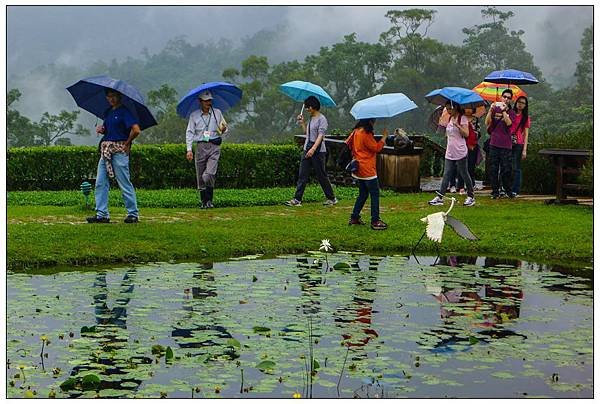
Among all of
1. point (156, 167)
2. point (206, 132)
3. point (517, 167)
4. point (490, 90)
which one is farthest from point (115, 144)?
point (490, 90)

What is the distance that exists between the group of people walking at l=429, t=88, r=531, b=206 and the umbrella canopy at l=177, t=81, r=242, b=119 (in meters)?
3.24

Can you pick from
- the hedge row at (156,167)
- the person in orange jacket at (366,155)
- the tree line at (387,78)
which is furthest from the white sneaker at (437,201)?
the tree line at (387,78)

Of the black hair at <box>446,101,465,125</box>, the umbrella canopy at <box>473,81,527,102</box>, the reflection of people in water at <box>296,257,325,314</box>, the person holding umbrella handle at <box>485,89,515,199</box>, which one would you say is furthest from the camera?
the umbrella canopy at <box>473,81,527,102</box>

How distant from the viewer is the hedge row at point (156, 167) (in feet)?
75.3

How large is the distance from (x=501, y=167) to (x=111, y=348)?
11.5 metres

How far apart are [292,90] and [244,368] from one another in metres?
11.2

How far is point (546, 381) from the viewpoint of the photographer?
7.26 m

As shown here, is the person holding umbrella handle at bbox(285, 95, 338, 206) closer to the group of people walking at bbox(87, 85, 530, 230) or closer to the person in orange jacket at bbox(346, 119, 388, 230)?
the group of people walking at bbox(87, 85, 530, 230)

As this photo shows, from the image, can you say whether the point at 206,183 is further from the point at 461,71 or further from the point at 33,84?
the point at 33,84

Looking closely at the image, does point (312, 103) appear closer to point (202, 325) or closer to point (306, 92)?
point (306, 92)

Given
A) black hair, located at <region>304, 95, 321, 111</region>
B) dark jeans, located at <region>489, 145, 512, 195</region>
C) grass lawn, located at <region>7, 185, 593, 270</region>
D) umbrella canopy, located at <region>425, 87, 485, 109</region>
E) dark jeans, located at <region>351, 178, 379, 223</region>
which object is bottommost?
grass lawn, located at <region>7, 185, 593, 270</region>

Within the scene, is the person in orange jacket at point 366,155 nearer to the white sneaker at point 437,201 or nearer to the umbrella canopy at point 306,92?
the white sneaker at point 437,201

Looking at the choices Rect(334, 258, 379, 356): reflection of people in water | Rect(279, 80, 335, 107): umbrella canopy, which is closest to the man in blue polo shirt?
Rect(334, 258, 379, 356): reflection of people in water

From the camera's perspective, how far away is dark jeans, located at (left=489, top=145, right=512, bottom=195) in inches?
720
